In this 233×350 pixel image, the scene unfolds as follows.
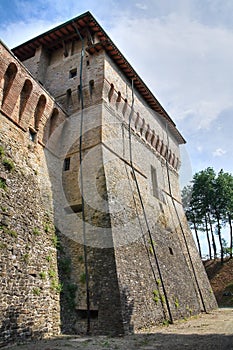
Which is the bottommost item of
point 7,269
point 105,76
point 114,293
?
point 114,293

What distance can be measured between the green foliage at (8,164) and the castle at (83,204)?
0.04 meters

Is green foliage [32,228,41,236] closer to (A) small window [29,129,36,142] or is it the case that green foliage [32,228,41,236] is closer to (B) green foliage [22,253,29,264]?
(B) green foliage [22,253,29,264]

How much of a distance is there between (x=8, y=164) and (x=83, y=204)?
327 centimetres

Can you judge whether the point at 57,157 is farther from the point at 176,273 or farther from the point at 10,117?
the point at 176,273

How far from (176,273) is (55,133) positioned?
8.79 m

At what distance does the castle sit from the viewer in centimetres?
803

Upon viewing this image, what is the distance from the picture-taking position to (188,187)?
34.0 metres

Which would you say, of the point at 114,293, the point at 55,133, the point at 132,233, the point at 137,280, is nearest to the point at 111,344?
the point at 114,293

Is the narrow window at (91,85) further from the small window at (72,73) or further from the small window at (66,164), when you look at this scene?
the small window at (66,164)

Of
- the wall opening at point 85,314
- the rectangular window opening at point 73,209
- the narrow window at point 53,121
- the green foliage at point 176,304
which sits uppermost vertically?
the narrow window at point 53,121

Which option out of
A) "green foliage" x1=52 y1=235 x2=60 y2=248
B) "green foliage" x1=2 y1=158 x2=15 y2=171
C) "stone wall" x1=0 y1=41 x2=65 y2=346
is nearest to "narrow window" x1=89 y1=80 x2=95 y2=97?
"stone wall" x1=0 y1=41 x2=65 y2=346

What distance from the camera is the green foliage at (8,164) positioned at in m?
8.61

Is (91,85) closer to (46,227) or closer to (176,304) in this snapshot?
(46,227)

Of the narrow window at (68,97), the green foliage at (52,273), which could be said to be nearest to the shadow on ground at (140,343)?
the green foliage at (52,273)
